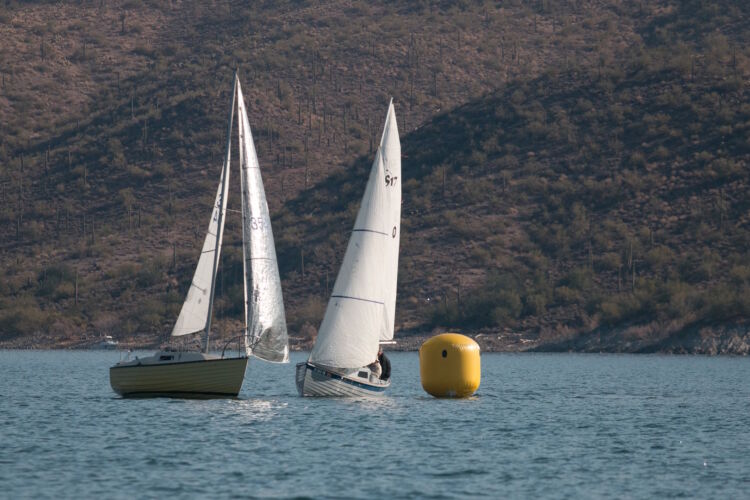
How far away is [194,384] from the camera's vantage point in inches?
1505

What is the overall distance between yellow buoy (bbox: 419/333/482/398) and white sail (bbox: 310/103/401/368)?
5.04 feet

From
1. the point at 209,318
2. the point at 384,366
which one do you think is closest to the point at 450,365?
the point at 384,366

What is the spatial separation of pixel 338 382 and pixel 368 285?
317 cm

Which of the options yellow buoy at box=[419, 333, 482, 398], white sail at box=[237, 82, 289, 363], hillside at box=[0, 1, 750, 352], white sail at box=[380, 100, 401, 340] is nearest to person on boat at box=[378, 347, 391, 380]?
white sail at box=[380, 100, 401, 340]

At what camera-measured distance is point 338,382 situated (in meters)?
39.3

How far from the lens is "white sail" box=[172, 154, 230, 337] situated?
37.6 meters

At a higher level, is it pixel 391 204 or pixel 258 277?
pixel 391 204

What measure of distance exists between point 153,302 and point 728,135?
153ft

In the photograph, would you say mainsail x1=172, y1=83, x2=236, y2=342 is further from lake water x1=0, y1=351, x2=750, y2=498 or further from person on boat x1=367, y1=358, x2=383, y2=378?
person on boat x1=367, y1=358, x2=383, y2=378

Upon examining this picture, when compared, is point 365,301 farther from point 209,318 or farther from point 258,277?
point 209,318

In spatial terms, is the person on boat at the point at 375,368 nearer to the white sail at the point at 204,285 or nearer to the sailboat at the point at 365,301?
the sailboat at the point at 365,301

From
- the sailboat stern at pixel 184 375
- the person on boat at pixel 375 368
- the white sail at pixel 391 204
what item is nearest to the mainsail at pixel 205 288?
the sailboat stern at pixel 184 375

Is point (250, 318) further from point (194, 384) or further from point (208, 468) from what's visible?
point (208, 468)

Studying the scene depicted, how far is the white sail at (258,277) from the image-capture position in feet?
125
